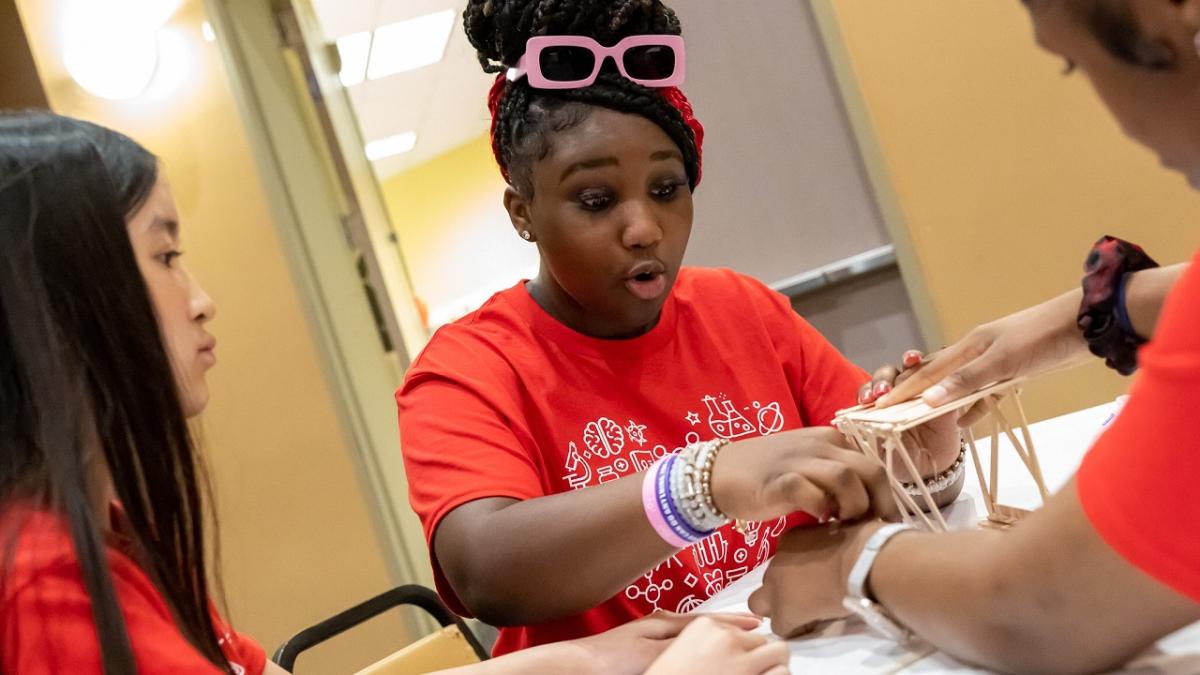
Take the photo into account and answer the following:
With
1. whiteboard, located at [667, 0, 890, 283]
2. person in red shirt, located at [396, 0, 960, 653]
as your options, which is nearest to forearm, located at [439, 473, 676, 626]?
person in red shirt, located at [396, 0, 960, 653]

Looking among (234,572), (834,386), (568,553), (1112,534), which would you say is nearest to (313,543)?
(234,572)

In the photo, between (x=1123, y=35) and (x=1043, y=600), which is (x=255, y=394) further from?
(x=1123, y=35)

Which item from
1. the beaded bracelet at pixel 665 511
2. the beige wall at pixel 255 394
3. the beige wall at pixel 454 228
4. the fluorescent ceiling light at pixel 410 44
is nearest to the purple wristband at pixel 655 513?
the beaded bracelet at pixel 665 511

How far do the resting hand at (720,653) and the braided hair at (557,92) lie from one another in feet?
1.99

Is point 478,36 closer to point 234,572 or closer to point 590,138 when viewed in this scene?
point 590,138

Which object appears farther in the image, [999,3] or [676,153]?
[999,3]

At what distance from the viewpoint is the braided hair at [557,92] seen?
1251mm

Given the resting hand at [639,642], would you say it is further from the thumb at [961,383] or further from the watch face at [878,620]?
the thumb at [961,383]

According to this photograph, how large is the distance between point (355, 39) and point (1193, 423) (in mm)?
4503

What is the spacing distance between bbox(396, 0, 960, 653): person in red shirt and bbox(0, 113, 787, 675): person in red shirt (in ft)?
0.55

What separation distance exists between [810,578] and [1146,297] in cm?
41

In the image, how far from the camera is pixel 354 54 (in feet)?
15.9

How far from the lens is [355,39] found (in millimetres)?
4598

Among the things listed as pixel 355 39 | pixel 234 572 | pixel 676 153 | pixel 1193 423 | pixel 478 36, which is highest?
pixel 355 39
